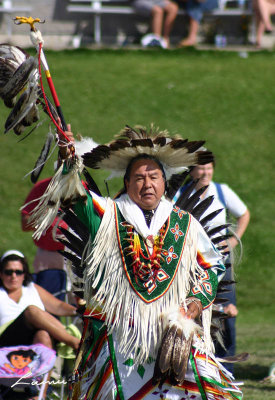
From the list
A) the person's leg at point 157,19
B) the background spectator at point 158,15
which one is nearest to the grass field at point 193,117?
the background spectator at point 158,15

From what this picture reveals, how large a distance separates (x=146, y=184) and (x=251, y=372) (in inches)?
115

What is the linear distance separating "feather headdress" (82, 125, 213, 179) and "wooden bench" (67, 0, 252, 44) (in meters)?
10.9

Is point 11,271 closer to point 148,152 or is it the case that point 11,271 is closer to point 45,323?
point 45,323

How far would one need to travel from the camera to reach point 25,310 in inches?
233

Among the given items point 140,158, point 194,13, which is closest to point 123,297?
point 140,158

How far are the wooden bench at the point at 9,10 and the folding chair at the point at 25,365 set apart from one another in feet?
33.4

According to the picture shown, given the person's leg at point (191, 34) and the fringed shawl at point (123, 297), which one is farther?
the person's leg at point (191, 34)

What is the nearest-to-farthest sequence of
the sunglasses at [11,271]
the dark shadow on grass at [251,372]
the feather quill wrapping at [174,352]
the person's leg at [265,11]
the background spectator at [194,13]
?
the feather quill wrapping at [174,352] → the sunglasses at [11,271] → the dark shadow on grass at [251,372] → the background spectator at [194,13] → the person's leg at [265,11]

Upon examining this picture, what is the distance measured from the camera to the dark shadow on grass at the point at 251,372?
644 centimetres

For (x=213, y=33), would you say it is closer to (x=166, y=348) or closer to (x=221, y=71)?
(x=221, y=71)

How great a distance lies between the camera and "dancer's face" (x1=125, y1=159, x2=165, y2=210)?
4.19 m

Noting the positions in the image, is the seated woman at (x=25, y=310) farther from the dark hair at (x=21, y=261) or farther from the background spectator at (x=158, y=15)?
the background spectator at (x=158, y=15)

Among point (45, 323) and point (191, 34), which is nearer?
point (45, 323)

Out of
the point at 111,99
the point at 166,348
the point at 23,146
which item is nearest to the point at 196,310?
the point at 166,348
